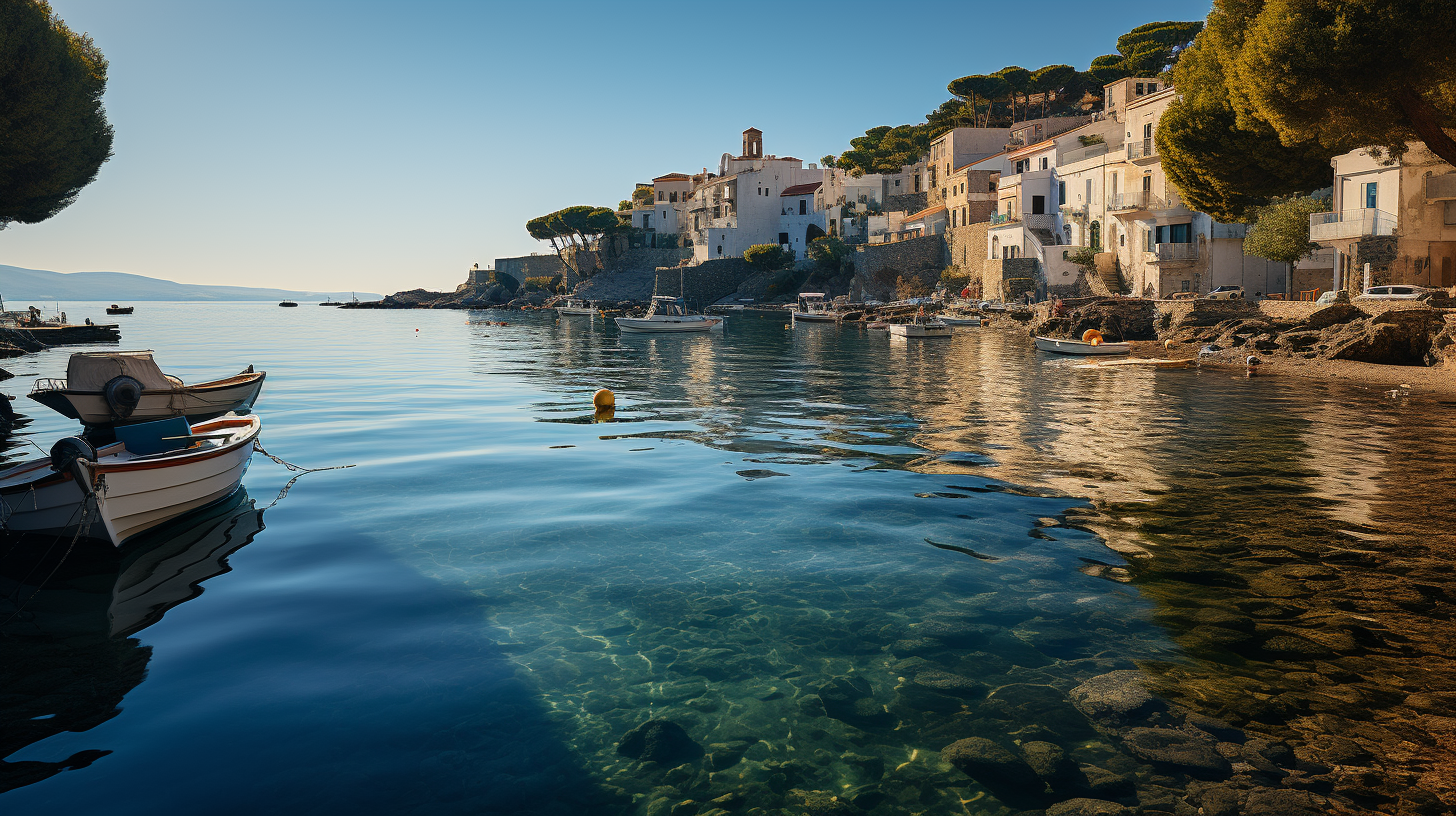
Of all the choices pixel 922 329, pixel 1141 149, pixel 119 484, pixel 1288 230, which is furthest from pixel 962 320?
pixel 119 484

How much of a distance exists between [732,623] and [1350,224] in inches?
1531

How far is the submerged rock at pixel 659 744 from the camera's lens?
6090mm

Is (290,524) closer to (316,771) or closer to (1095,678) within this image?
(316,771)

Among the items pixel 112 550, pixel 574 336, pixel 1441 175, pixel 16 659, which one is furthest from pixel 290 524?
pixel 574 336

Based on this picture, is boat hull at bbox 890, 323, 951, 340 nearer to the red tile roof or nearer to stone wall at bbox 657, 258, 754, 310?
stone wall at bbox 657, 258, 754, 310

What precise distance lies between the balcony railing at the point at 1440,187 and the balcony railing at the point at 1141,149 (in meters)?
18.9

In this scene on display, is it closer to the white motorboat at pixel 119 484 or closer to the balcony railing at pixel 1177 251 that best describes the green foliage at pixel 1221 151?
the balcony railing at pixel 1177 251

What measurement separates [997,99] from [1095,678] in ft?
324

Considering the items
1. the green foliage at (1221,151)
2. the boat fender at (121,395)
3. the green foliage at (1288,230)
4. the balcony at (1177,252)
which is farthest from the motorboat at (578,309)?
the boat fender at (121,395)

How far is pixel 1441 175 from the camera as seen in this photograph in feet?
112

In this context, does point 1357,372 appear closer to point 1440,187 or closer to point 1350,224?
point 1350,224

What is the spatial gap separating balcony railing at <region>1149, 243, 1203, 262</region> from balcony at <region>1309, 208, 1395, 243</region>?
41.4 ft

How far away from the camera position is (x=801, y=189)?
375ft

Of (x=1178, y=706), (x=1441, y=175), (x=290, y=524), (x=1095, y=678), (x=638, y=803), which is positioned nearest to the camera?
(x=638, y=803)
